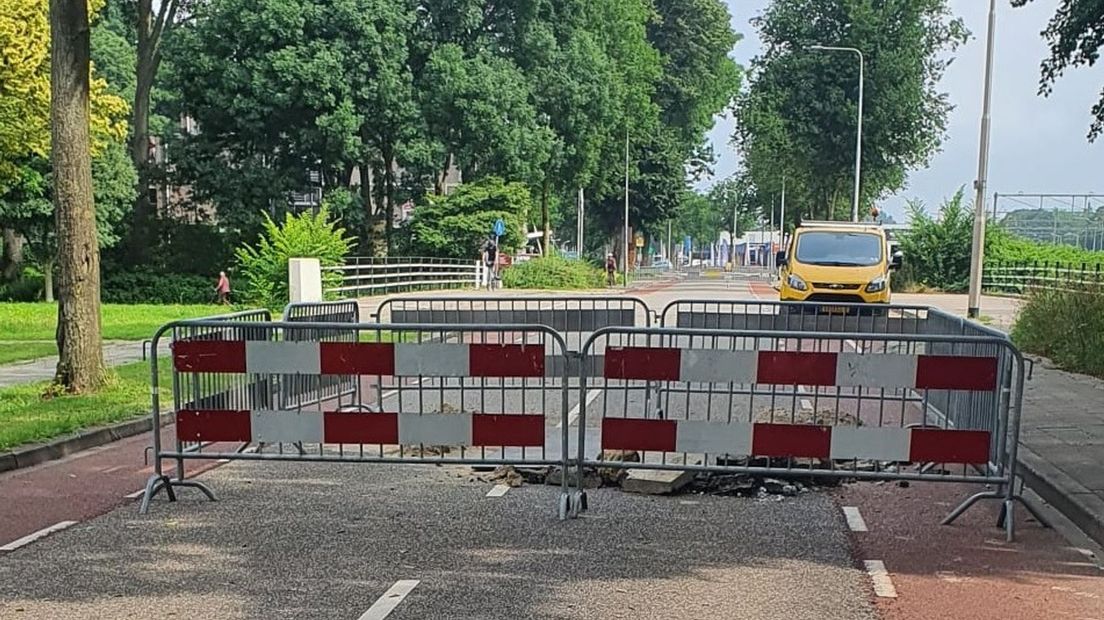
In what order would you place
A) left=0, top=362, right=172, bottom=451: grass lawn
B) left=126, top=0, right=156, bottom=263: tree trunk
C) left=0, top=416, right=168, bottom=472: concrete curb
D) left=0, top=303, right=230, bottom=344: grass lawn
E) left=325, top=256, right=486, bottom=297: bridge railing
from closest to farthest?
left=0, top=416, right=168, bottom=472: concrete curb < left=0, top=362, right=172, bottom=451: grass lawn < left=0, top=303, right=230, bottom=344: grass lawn < left=325, top=256, right=486, bottom=297: bridge railing < left=126, top=0, right=156, bottom=263: tree trunk

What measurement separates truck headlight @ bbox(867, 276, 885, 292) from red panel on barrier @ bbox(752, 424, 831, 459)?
14618 millimetres

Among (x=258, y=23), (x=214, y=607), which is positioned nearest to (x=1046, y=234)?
(x=258, y=23)

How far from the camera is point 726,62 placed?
7106cm

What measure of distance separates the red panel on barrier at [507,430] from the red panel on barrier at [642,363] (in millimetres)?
598

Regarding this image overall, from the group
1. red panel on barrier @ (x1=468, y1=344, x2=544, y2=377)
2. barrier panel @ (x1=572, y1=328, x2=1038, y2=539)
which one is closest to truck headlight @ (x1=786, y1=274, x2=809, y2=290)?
barrier panel @ (x1=572, y1=328, x2=1038, y2=539)

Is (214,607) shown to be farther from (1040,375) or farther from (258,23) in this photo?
(258,23)

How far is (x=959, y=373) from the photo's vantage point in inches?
245

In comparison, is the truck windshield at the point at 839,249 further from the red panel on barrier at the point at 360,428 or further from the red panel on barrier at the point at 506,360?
the red panel on barrier at the point at 360,428

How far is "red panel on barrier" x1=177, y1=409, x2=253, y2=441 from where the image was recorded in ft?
21.8

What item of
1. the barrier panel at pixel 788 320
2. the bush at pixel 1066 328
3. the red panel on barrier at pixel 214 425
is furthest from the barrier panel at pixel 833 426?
the bush at pixel 1066 328

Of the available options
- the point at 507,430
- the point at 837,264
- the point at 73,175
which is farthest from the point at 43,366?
the point at 837,264

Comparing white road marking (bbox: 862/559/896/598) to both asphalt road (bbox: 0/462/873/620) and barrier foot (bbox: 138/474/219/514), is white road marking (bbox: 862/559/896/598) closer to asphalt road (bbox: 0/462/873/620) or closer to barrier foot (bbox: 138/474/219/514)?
asphalt road (bbox: 0/462/873/620)

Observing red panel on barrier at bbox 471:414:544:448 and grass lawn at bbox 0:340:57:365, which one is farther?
grass lawn at bbox 0:340:57:365

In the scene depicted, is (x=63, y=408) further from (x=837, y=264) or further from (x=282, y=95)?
(x=282, y=95)
